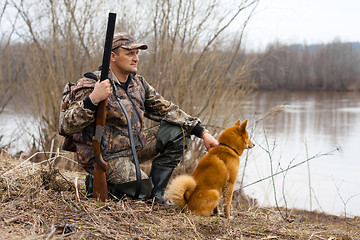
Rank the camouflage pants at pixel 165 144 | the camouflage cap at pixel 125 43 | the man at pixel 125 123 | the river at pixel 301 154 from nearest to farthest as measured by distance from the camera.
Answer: the man at pixel 125 123
the camouflage cap at pixel 125 43
the camouflage pants at pixel 165 144
the river at pixel 301 154

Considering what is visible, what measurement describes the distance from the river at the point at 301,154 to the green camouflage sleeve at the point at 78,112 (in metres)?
1.72

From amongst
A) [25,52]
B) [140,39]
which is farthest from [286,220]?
[25,52]

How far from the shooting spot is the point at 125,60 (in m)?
3.36

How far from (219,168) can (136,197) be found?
80cm

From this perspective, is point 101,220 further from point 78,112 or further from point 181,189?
point 78,112

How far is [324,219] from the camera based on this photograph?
547cm

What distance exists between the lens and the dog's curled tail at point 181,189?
303 cm

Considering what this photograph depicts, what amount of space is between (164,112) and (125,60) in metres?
0.71

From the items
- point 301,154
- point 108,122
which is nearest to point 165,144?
point 108,122

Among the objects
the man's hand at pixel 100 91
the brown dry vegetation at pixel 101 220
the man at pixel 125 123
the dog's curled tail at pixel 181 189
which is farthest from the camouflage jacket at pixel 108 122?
the dog's curled tail at pixel 181 189

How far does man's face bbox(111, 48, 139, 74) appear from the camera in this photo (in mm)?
3361

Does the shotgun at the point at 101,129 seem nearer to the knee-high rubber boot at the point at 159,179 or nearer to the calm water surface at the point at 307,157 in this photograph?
the knee-high rubber boot at the point at 159,179

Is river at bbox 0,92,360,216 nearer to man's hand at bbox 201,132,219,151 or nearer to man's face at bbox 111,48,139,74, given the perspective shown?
man's hand at bbox 201,132,219,151

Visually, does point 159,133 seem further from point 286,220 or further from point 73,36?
point 73,36
